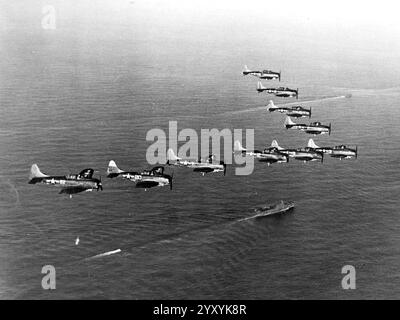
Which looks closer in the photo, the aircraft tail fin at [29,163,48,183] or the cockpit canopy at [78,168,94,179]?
the cockpit canopy at [78,168,94,179]

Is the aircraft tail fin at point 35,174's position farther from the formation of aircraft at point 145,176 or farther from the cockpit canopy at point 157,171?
the cockpit canopy at point 157,171

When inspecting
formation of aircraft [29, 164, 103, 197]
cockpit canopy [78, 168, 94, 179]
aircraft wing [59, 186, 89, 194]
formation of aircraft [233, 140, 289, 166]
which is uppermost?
formation of aircraft [233, 140, 289, 166]

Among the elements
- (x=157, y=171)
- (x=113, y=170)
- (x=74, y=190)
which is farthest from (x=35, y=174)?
(x=157, y=171)

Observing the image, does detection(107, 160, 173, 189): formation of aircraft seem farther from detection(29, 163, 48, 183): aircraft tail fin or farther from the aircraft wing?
detection(29, 163, 48, 183): aircraft tail fin

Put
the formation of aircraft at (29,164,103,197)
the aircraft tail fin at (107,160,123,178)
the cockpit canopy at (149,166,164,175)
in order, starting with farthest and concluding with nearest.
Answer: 1. the aircraft tail fin at (107,160,123,178)
2. the cockpit canopy at (149,166,164,175)
3. the formation of aircraft at (29,164,103,197)

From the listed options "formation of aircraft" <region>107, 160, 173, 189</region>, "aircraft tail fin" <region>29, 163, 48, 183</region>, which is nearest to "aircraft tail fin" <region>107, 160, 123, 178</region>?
"formation of aircraft" <region>107, 160, 173, 189</region>
